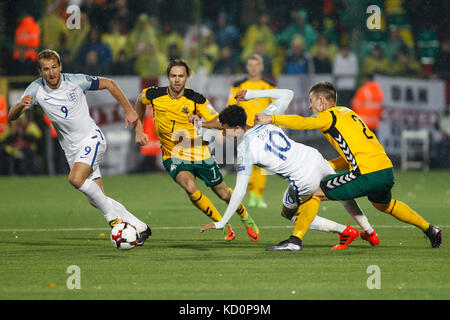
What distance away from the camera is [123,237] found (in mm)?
8836

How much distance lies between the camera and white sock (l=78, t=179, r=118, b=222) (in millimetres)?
9109

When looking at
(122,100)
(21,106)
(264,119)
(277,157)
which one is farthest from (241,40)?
(264,119)

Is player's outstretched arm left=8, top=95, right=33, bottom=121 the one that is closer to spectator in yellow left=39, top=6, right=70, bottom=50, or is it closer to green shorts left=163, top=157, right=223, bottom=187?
green shorts left=163, top=157, right=223, bottom=187

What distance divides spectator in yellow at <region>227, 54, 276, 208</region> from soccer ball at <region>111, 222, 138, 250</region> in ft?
15.9

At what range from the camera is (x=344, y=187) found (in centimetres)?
871

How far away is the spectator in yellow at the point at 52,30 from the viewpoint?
20.7 meters

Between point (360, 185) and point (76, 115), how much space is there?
314cm

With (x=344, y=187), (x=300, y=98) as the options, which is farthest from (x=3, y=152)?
(x=344, y=187)

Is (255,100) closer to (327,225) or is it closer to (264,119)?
(327,225)

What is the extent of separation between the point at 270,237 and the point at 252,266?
2.28 metres

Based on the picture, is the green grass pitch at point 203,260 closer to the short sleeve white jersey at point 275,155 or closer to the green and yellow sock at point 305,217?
the green and yellow sock at point 305,217

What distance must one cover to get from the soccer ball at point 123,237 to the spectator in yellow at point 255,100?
4.86m

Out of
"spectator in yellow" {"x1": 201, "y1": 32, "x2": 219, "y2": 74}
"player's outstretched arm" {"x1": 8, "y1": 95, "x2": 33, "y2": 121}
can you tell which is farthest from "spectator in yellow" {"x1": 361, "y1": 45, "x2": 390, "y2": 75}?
"player's outstretched arm" {"x1": 8, "y1": 95, "x2": 33, "y2": 121}
